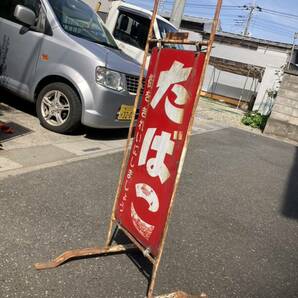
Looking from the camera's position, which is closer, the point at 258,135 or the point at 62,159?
the point at 62,159

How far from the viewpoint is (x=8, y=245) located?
2789mm

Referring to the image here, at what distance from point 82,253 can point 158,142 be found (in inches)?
40.4

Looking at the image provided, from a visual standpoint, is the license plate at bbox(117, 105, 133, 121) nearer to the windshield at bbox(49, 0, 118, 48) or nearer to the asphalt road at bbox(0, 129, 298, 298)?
the asphalt road at bbox(0, 129, 298, 298)

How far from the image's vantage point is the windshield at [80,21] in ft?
19.2

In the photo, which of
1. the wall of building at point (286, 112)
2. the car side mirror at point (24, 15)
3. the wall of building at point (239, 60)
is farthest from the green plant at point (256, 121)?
the car side mirror at point (24, 15)

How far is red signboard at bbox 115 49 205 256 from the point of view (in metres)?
2.38

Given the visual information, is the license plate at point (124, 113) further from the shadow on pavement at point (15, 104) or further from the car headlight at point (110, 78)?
the shadow on pavement at point (15, 104)

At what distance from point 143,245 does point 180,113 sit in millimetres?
967

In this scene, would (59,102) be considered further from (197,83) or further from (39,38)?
(197,83)

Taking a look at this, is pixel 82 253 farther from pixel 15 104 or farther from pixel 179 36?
pixel 15 104

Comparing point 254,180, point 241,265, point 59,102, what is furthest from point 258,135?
point 241,265

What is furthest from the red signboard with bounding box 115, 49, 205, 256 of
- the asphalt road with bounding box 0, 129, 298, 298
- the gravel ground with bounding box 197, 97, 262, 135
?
the gravel ground with bounding box 197, 97, 262, 135

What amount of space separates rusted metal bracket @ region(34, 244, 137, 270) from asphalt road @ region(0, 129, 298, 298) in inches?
2.0

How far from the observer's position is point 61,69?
547 centimetres
